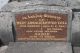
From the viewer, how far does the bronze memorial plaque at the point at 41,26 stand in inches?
161

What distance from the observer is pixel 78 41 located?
13.7ft

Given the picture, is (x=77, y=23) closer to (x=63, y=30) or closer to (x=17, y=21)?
(x=63, y=30)

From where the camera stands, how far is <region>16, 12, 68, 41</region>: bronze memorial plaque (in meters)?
4.08

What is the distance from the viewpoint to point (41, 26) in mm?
4137

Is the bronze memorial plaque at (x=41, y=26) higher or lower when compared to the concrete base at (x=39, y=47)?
higher

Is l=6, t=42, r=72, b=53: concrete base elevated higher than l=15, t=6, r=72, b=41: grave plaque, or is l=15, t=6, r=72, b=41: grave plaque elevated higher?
l=15, t=6, r=72, b=41: grave plaque

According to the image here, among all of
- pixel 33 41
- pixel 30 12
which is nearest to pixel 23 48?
pixel 33 41

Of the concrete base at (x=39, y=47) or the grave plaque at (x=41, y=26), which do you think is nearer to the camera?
the concrete base at (x=39, y=47)

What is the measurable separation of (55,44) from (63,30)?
0.84 ft

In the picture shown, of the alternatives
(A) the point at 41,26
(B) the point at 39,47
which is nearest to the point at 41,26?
(A) the point at 41,26

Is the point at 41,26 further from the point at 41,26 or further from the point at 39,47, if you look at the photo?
the point at 39,47

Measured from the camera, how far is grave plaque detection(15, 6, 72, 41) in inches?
161

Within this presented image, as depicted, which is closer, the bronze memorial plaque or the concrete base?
the concrete base

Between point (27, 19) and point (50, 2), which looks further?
point (50, 2)
